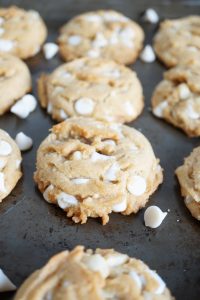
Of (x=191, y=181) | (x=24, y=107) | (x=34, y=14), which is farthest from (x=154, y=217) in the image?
(x=34, y=14)

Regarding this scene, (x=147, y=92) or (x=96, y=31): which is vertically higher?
(x=96, y=31)

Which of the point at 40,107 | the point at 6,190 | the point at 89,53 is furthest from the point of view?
the point at 89,53

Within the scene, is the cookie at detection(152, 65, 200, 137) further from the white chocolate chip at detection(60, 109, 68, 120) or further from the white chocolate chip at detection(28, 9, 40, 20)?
the white chocolate chip at detection(28, 9, 40, 20)

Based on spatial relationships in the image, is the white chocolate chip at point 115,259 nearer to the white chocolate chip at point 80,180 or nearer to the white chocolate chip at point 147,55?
the white chocolate chip at point 80,180

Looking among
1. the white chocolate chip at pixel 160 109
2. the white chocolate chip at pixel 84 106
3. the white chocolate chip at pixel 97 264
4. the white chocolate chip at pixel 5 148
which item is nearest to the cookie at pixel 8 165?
the white chocolate chip at pixel 5 148

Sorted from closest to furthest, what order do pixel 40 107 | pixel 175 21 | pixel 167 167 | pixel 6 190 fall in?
pixel 6 190
pixel 167 167
pixel 40 107
pixel 175 21

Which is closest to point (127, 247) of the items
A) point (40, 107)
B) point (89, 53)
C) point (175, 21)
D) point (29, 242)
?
point (29, 242)

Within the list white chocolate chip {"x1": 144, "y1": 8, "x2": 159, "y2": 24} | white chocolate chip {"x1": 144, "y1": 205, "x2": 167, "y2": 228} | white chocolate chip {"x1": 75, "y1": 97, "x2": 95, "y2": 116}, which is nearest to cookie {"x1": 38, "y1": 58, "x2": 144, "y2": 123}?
white chocolate chip {"x1": 75, "y1": 97, "x2": 95, "y2": 116}

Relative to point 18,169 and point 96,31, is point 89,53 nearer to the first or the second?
point 96,31
